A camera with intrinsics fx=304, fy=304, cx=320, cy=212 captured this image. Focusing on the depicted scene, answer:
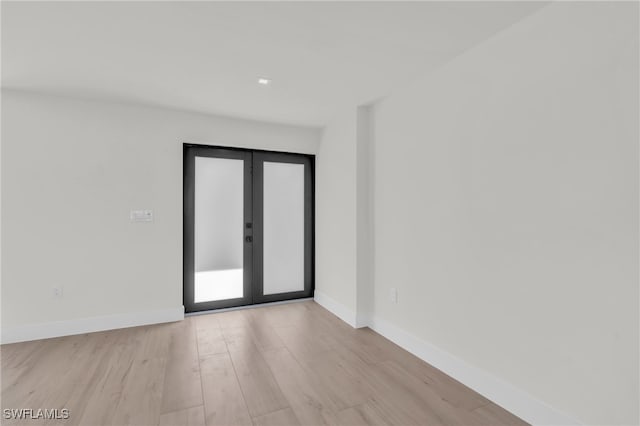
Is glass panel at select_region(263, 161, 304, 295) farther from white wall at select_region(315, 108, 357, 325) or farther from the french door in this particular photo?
white wall at select_region(315, 108, 357, 325)

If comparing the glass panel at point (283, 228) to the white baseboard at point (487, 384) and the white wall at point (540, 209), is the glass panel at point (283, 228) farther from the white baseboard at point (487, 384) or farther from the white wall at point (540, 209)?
the white wall at point (540, 209)

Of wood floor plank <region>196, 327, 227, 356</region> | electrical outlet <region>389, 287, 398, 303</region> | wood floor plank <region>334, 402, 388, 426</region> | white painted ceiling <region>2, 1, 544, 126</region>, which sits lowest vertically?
wood floor plank <region>334, 402, 388, 426</region>

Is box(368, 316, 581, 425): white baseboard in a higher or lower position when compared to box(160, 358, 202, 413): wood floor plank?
higher

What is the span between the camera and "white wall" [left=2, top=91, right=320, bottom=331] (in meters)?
3.02

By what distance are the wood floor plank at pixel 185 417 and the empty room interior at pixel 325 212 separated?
0.7 inches

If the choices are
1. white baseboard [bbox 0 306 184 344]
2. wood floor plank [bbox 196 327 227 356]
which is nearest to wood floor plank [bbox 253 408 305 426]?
wood floor plank [bbox 196 327 227 356]

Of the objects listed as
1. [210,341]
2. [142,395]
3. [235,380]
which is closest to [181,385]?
[142,395]

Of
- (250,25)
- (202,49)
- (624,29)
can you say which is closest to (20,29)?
(202,49)

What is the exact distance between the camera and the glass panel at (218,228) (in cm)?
385

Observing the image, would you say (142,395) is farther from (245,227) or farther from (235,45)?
(235,45)

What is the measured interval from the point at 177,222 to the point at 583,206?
369 centimetres

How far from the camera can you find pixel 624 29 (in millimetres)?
1493

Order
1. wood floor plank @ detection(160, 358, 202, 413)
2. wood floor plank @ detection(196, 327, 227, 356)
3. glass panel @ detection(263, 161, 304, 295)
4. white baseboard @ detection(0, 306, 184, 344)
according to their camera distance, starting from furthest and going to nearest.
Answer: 1. glass panel @ detection(263, 161, 304, 295)
2. white baseboard @ detection(0, 306, 184, 344)
3. wood floor plank @ detection(196, 327, 227, 356)
4. wood floor plank @ detection(160, 358, 202, 413)

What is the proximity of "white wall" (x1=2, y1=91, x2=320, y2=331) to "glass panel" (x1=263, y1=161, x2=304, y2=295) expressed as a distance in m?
0.99
